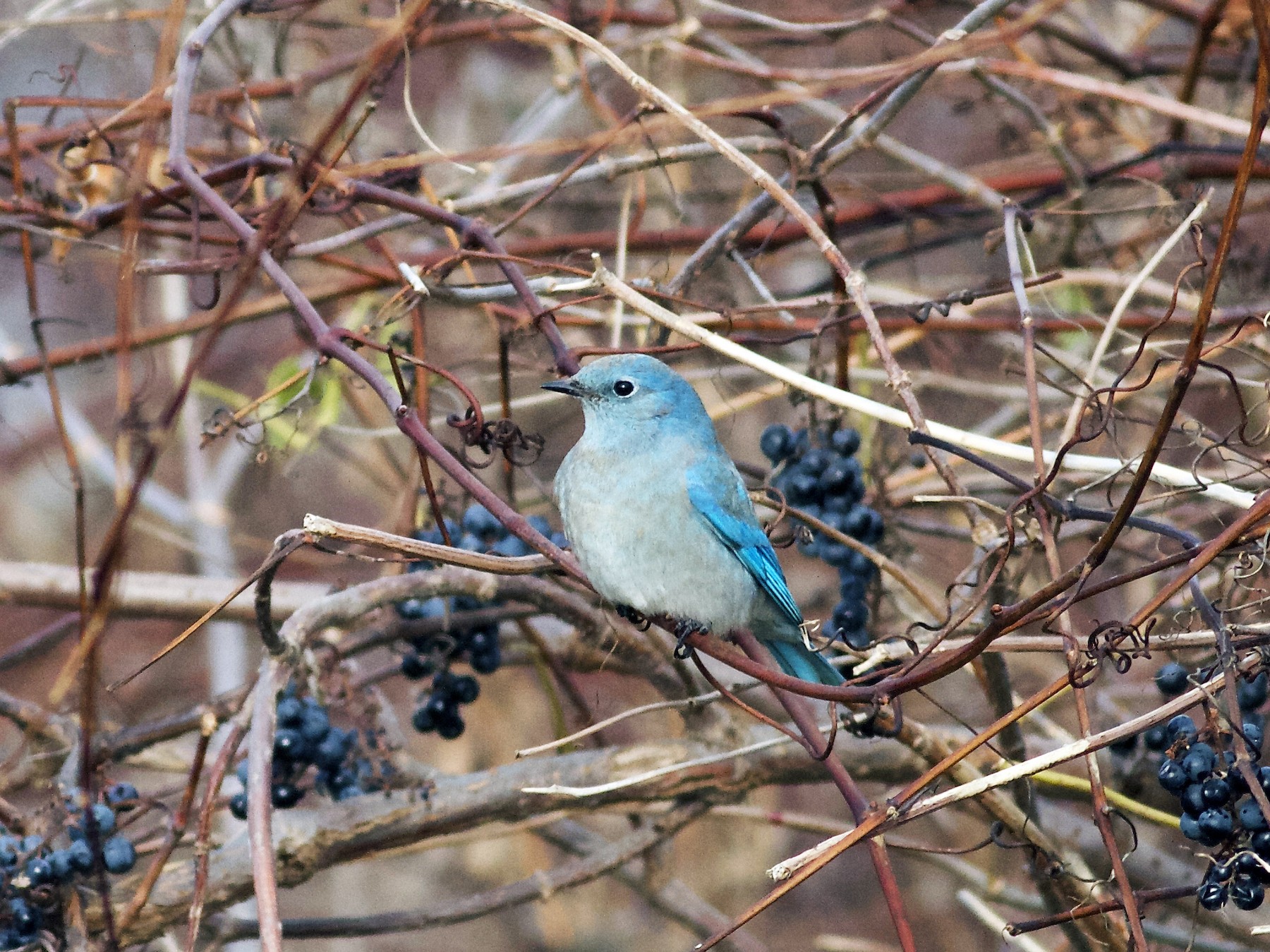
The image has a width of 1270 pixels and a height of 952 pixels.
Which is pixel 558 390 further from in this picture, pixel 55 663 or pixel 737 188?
pixel 55 663

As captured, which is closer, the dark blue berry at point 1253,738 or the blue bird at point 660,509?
the dark blue berry at point 1253,738

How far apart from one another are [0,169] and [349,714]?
187 centimetres

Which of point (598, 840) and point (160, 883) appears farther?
point (598, 840)

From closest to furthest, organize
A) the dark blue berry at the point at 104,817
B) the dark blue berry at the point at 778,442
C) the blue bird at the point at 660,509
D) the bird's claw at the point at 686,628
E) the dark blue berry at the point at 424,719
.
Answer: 1. the dark blue berry at the point at 104,817
2. the bird's claw at the point at 686,628
3. the blue bird at the point at 660,509
4. the dark blue berry at the point at 778,442
5. the dark blue berry at the point at 424,719

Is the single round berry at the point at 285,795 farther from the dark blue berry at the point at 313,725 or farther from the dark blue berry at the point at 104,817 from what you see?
the dark blue berry at the point at 104,817

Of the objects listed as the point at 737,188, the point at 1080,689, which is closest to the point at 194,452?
the point at 737,188

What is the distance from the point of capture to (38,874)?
→ 2564mm

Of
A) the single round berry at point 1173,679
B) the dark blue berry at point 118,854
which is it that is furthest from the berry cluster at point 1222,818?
the dark blue berry at point 118,854

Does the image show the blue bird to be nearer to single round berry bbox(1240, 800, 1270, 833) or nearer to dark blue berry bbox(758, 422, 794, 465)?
dark blue berry bbox(758, 422, 794, 465)

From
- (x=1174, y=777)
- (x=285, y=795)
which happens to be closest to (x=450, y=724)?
(x=285, y=795)

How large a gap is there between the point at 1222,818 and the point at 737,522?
139 centimetres

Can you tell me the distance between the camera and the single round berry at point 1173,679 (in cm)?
265

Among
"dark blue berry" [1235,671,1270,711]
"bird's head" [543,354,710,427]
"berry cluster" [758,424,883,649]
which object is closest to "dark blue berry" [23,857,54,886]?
"bird's head" [543,354,710,427]

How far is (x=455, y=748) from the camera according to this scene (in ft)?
21.1
